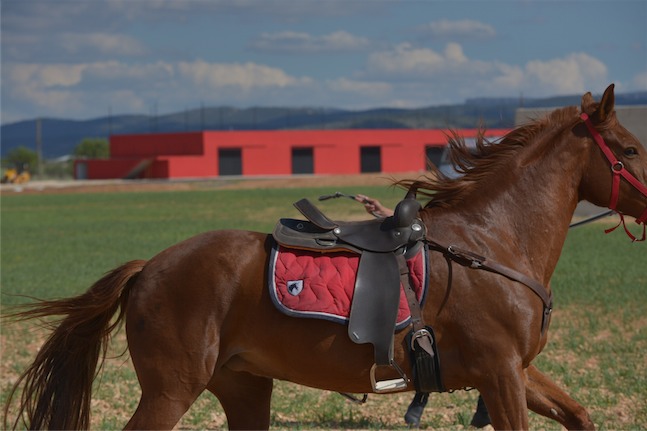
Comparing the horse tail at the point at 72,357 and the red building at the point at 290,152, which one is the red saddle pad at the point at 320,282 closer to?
the horse tail at the point at 72,357

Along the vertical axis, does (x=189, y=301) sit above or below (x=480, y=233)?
below

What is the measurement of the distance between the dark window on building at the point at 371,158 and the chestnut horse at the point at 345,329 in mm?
70992

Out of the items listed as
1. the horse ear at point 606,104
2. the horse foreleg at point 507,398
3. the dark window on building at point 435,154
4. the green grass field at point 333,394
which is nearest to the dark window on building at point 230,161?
the dark window on building at point 435,154

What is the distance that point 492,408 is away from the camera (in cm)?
504

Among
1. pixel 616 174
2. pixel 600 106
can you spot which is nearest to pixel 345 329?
pixel 616 174

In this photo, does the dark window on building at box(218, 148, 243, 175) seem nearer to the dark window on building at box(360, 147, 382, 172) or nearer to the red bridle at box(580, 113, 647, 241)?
the dark window on building at box(360, 147, 382, 172)

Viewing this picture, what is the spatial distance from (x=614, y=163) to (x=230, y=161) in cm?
7050

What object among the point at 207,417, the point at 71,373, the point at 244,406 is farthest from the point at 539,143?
the point at 207,417

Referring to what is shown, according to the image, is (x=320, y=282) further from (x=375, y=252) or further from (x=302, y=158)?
(x=302, y=158)

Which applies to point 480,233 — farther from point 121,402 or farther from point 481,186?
point 121,402

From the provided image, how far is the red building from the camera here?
2938 inches

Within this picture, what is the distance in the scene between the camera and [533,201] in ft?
18.4

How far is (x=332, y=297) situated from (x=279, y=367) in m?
0.56

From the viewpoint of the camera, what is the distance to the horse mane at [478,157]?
5699mm
